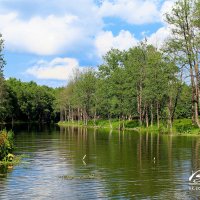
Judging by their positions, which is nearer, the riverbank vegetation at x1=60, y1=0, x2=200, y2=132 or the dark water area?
the dark water area

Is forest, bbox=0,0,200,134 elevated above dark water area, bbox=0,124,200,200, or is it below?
above

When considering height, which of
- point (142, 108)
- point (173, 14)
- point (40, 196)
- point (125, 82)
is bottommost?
point (40, 196)

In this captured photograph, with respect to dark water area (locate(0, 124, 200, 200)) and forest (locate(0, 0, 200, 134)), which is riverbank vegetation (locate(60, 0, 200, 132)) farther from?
dark water area (locate(0, 124, 200, 200))

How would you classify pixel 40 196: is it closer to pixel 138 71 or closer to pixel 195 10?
pixel 195 10

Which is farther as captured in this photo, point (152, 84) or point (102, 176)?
point (152, 84)

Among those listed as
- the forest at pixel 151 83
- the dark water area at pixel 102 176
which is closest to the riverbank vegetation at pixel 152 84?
the forest at pixel 151 83

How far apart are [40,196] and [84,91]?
138227 millimetres

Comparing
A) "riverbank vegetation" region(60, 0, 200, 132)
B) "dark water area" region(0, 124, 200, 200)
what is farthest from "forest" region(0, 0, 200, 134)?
"dark water area" region(0, 124, 200, 200)

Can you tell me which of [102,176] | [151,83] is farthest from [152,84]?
[102,176]

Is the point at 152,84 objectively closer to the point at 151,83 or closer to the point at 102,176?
the point at 151,83

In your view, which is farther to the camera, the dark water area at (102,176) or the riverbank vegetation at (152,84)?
the riverbank vegetation at (152,84)

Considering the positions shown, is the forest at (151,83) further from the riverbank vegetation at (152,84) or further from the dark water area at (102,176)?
the dark water area at (102,176)

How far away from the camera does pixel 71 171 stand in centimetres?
3472

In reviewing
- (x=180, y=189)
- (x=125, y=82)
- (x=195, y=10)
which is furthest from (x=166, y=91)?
(x=180, y=189)
